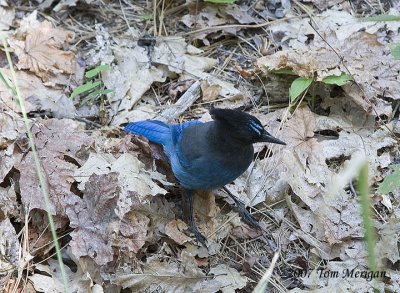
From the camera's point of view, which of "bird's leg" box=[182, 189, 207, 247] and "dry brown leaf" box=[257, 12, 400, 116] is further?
"dry brown leaf" box=[257, 12, 400, 116]

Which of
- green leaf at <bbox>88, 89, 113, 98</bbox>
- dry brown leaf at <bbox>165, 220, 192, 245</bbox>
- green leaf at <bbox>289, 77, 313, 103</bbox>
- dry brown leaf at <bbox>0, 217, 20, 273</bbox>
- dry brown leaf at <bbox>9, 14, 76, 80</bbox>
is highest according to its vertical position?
dry brown leaf at <bbox>9, 14, 76, 80</bbox>

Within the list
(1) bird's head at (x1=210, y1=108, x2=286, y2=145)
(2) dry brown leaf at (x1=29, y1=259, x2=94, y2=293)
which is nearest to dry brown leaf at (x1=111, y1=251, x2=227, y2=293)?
(2) dry brown leaf at (x1=29, y1=259, x2=94, y2=293)

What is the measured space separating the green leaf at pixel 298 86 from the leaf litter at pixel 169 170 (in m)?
0.06

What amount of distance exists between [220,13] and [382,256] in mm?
2620

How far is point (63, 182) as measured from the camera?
12.1 ft

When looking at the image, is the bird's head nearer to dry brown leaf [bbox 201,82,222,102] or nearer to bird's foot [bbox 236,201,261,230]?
bird's foot [bbox 236,201,261,230]

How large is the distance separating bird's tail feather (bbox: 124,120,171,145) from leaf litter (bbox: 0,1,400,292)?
7 cm

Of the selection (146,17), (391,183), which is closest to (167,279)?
(391,183)

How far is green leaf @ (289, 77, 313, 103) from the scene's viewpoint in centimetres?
425

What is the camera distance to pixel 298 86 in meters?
4.28

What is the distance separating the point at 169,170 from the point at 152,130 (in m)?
0.30

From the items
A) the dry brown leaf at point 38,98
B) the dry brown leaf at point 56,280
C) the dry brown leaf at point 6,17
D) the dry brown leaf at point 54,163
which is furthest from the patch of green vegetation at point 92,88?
the dry brown leaf at point 56,280

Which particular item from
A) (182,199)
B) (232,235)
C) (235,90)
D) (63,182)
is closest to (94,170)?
(63,182)

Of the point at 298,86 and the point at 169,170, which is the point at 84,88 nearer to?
the point at 169,170
